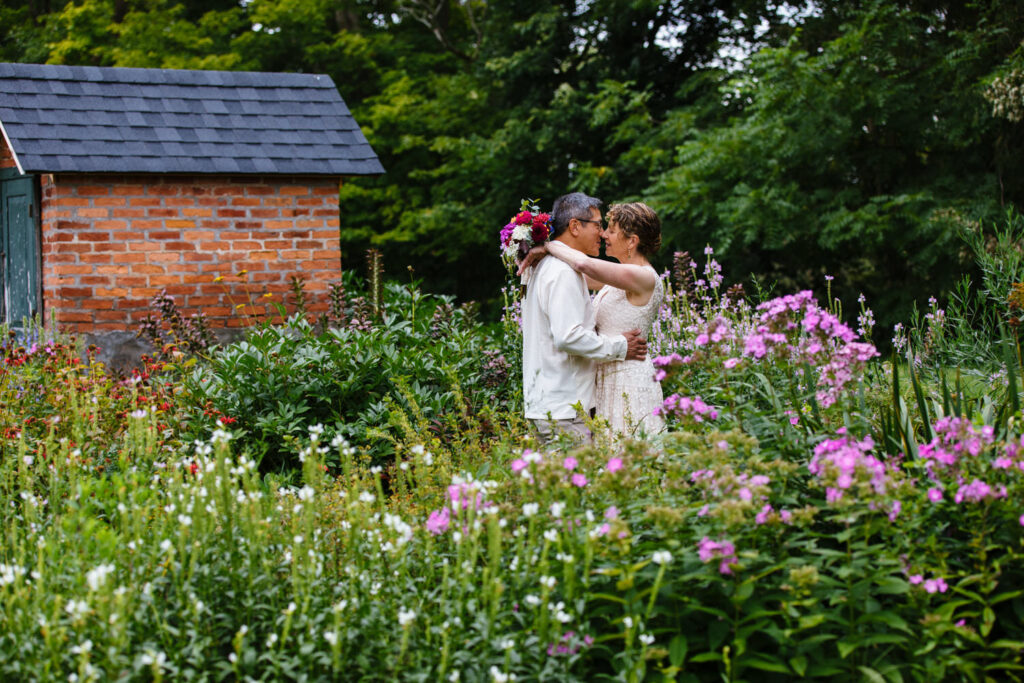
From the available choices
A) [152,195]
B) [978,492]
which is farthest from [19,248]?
[978,492]

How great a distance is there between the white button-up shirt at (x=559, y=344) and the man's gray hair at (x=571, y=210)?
0.21 metres

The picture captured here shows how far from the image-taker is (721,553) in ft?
9.33

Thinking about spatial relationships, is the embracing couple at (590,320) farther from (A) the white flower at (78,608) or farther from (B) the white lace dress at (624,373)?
(A) the white flower at (78,608)

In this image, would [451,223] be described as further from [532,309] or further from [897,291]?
[532,309]

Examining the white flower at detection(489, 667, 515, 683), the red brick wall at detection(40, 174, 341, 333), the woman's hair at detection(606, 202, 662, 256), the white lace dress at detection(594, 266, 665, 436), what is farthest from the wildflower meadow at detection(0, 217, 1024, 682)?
the red brick wall at detection(40, 174, 341, 333)

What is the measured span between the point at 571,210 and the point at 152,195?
18.7 ft

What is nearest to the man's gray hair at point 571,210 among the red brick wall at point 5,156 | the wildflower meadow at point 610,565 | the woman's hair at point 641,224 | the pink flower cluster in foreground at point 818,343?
the woman's hair at point 641,224

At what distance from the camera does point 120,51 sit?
1697cm

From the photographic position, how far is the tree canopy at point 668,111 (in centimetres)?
1184

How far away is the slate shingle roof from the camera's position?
8977 millimetres

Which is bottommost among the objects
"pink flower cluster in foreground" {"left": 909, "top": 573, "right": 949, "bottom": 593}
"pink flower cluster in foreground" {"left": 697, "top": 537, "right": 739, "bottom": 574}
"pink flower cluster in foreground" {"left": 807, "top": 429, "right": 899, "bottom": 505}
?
"pink flower cluster in foreground" {"left": 909, "top": 573, "right": 949, "bottom": 593}

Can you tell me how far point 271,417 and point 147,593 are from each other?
10.3 feet

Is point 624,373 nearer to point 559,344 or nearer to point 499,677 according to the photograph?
point 559,344

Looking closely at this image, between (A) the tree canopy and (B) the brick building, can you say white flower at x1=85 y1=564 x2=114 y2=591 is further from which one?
(A) the tree canopy
